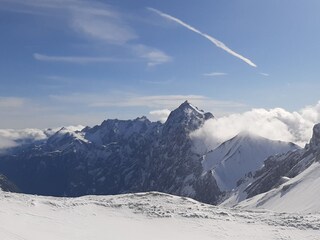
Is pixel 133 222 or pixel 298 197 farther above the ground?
pixel 133 222

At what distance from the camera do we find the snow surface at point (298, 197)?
95250mm

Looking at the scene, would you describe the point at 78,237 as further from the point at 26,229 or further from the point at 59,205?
the point at 59,205

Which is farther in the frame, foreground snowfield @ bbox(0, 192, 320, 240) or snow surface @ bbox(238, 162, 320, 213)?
snow surface @ bbox(238, 162, 320, 213)

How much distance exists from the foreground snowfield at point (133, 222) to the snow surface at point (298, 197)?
29.3 meters

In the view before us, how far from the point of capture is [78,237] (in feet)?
149

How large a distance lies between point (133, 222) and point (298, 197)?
65.7m

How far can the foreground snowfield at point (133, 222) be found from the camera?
47406mm

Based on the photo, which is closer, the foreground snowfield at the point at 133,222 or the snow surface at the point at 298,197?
the foreground snowfield at the point at 133,222

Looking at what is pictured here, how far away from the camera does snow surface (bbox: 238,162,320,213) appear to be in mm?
95250

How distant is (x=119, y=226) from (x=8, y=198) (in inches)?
672

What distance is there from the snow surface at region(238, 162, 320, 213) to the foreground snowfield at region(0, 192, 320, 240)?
29.3 metres

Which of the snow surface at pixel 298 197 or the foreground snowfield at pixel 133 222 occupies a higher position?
the foreground snowfield at pixel 133 222

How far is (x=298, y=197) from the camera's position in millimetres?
109625

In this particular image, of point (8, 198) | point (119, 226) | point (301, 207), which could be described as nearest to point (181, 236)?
point (119, 226)
